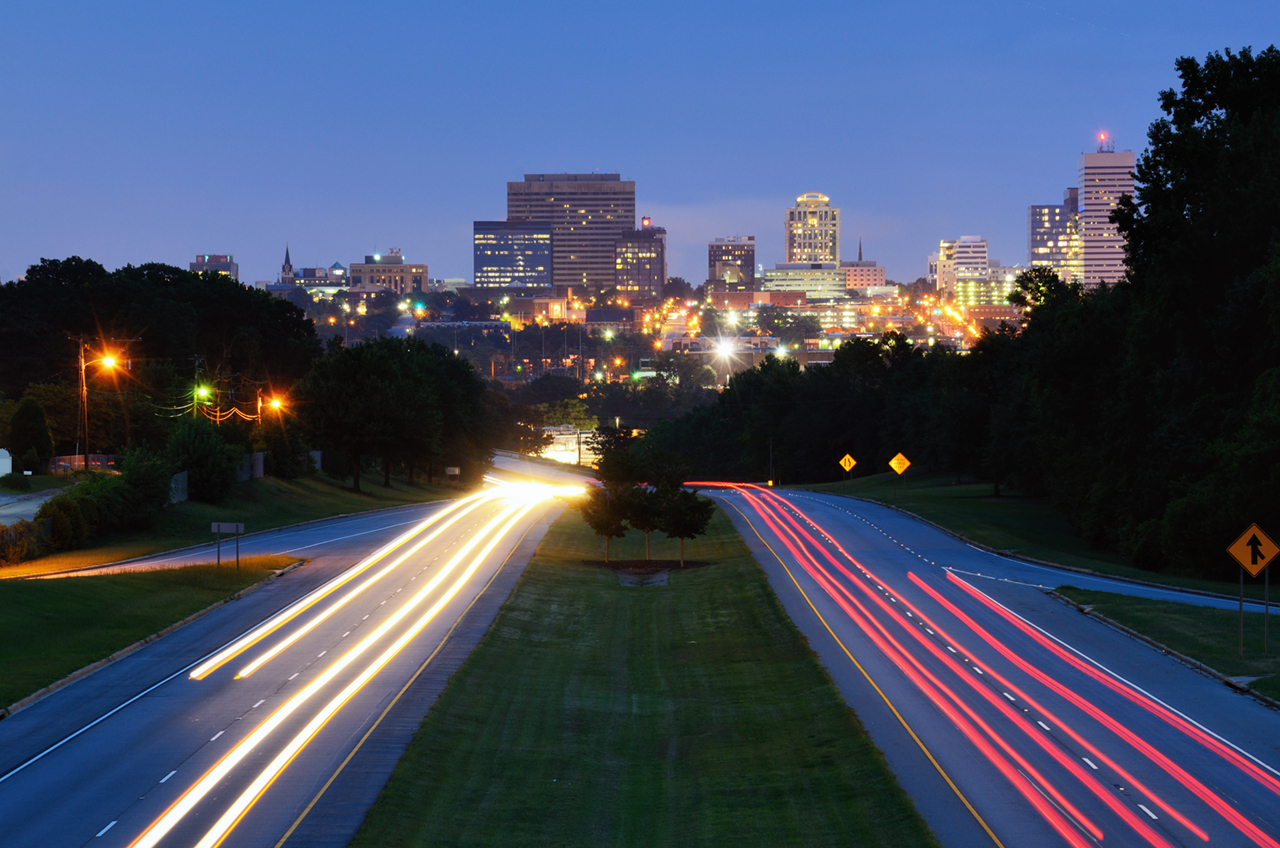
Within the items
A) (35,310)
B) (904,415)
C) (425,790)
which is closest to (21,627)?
(425,790)

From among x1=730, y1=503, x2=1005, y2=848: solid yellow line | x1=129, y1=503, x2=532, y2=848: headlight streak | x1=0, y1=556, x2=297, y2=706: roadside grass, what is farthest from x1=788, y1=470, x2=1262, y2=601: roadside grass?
x1=0, y1=556, x2=297, y2=706: roadside grass

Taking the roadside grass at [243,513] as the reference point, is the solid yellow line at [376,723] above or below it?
below

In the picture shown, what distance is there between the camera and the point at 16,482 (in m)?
63.0

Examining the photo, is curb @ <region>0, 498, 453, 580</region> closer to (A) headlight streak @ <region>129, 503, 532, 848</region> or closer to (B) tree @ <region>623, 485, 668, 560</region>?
(A) headlight streak @ <region>129, 503, 532, 848</region>

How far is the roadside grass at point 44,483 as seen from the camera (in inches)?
2445

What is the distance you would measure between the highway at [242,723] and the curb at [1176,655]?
19.1m

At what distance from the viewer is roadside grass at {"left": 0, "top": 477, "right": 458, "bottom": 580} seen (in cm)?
5375

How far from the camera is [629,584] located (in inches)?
2068

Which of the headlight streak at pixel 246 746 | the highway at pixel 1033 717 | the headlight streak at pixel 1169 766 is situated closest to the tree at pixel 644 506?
the highway at pixel 1033 717

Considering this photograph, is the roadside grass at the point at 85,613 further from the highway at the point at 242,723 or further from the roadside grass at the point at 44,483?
the roadside grass at the point at 44,483

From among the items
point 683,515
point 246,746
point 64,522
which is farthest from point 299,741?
point 64,522

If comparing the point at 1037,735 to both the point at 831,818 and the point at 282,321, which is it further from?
the point at 282,321

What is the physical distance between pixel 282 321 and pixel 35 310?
32.9 m

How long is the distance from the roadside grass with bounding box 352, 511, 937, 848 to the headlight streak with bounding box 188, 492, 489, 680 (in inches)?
284
